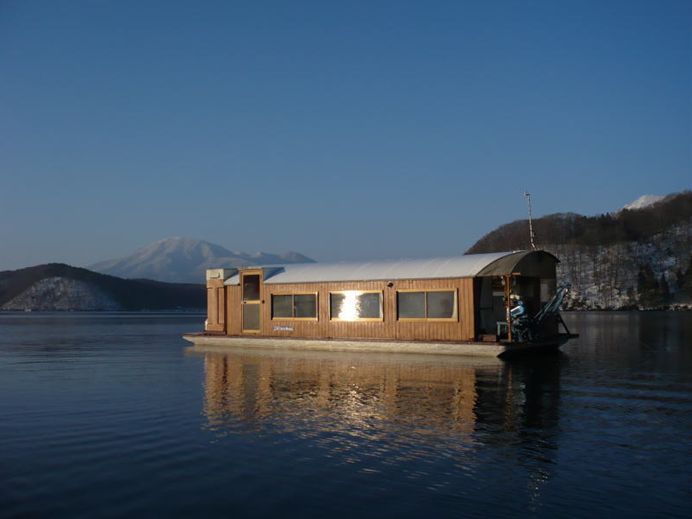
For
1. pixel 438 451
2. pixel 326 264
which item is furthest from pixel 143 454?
pixel 326 264

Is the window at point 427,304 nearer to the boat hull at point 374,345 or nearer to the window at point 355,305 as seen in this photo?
the window at point 355,305

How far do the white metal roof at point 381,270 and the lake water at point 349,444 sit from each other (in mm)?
7741

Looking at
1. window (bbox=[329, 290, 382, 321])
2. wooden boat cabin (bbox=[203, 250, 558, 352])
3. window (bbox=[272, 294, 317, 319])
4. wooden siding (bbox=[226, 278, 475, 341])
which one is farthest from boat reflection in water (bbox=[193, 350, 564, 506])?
window (bbox=[272, 294, 317, 319])

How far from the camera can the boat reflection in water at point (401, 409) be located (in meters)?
11.9

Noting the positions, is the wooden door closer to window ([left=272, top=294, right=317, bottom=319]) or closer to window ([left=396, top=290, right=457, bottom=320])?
window ([left=272, top=294, right=317, bottom=319])

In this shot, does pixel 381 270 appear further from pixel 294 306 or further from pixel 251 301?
pixel 251 301

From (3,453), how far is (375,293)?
22.6 meters

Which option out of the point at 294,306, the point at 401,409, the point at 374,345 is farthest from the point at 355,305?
the point at 401,409

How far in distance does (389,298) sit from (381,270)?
188 cm

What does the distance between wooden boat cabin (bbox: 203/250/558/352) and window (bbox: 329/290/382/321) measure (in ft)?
0.17

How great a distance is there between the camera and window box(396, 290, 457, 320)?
30.6m

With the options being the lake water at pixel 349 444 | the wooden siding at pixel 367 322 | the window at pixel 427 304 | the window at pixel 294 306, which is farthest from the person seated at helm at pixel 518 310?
the window at pixel 294 306

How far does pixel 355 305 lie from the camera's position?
3403 centimetres

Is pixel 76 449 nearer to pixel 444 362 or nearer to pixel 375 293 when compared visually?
pixel 444 362
